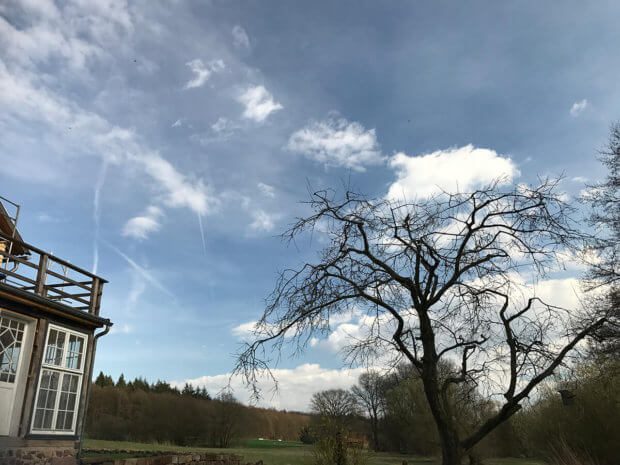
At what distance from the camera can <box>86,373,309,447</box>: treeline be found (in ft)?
120

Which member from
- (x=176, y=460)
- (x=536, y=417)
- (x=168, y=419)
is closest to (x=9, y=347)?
(x=176, y=460)

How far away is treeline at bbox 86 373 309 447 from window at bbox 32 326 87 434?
26.2 metres

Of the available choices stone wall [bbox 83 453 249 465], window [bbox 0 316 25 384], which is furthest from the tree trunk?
window [bbox 0 316 25 384]

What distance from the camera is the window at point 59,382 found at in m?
11.0

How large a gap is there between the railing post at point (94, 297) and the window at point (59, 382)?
2.38 ft

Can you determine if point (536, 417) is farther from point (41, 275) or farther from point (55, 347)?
point (41, 275)

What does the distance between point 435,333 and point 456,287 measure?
85cm

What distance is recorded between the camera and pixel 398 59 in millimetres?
9828

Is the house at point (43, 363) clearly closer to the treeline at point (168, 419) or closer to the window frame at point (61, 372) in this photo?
the window frame at point (61, 372)

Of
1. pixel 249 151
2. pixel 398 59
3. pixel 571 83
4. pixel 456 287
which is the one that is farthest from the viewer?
pixel 249 151

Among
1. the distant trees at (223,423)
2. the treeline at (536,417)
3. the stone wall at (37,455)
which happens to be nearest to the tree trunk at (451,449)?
the treeline at (536,417)

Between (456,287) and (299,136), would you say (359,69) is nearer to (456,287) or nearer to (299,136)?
(299,136)

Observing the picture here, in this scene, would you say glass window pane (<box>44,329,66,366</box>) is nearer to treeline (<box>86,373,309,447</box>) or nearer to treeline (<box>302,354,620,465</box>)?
treeline (<box>302,354,620,465</box>)

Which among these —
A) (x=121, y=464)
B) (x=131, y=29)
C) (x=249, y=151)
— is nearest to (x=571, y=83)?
(x=249, y=151)
